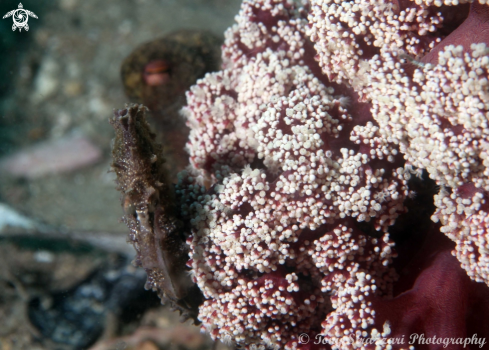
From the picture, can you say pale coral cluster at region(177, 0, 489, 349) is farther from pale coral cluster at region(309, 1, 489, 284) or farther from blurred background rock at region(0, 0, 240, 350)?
blurred background rock at region(0, 0, 240, 350)

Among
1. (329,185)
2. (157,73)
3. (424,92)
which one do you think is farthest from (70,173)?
(424,92)

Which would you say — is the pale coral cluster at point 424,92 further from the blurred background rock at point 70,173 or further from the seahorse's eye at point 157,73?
the blurred background rock at point 70,173

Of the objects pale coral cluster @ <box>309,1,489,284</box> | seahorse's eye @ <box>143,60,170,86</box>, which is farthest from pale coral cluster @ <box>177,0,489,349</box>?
seahorse's eye @ <box>143,60,170,86</box>

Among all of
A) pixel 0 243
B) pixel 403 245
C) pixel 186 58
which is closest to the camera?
pixel 403 245

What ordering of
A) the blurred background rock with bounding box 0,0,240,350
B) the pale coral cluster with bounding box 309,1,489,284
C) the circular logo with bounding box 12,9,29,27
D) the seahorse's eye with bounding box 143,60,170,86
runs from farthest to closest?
the circular logo with bounding box 12,9,29,27, the blurred background rock with bounding box 0,0,240,350, the seahorse's eye with bounding box 143,60,170,86, the pale coral cluster with bounding box 309,1,489,284

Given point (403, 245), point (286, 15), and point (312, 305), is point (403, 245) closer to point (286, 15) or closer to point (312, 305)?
point (312, 305)

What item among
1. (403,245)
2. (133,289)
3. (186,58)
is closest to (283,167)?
(403,245)

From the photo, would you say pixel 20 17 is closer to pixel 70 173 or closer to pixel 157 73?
pixel 70 173
